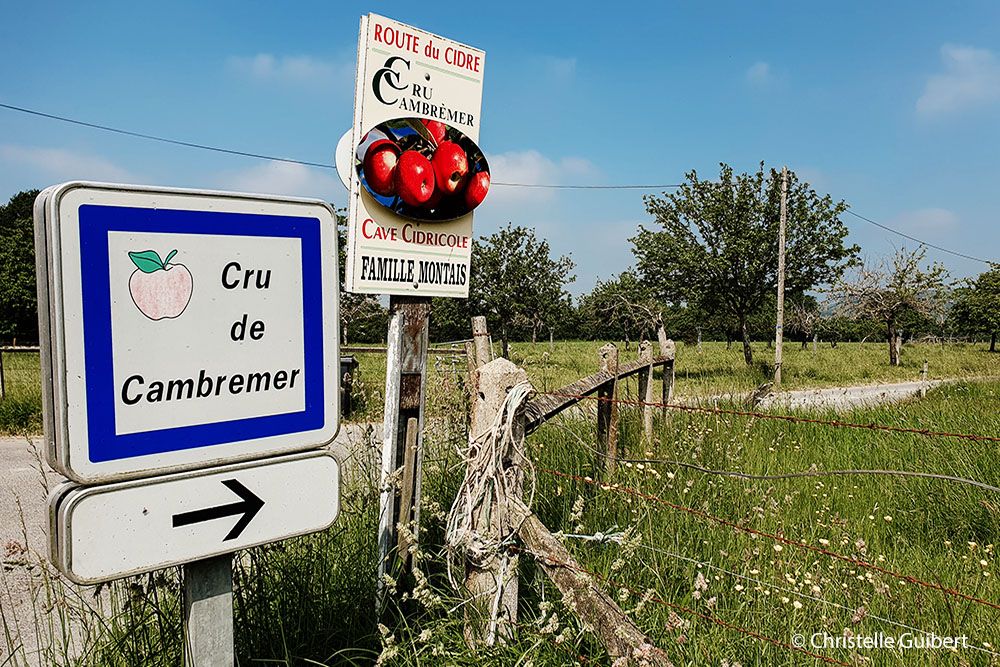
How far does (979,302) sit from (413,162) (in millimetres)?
54112

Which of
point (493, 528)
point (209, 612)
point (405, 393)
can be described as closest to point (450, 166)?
point (405, 393)

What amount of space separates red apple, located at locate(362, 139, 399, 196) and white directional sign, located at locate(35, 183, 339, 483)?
1645 millimetres

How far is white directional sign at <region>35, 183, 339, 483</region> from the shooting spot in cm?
131

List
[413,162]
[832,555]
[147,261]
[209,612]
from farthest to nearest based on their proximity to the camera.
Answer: [413,162] → [832,555] → [209,612] → [147,261]

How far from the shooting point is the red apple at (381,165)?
329cm

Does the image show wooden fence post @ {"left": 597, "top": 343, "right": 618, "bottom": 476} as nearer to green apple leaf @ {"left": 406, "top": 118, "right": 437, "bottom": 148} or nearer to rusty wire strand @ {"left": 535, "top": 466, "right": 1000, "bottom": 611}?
rusty wire strand @ {"left": 535, "top": 466, "right": 1000, "bottom": 611}

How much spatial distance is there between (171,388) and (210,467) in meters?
0.19

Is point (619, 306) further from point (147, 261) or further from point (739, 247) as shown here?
point (147, 261)

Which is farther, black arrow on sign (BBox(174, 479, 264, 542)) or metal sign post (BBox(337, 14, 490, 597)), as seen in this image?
metal sign post (BBox(337, 14, 490, 597))

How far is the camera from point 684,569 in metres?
3.29

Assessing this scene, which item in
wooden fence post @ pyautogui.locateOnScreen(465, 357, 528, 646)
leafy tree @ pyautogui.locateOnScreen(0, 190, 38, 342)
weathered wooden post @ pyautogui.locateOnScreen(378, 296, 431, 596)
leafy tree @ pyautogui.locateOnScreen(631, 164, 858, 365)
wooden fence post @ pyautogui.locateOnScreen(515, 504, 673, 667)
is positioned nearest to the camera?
wooden fence post @ pyautogui.locateOnScreen(515, 504, 673, 667)

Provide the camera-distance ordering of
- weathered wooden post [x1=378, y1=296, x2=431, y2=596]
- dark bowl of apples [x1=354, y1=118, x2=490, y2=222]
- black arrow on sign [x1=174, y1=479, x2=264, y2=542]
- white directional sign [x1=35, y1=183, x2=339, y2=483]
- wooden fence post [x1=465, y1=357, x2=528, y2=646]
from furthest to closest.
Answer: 1. dark bowl of apples [x1=354, y1=118, x2=490, y2=222]
2. weathered wooden post [x1=378, y1=296, x2=431, y2=596]
3. wooden fence post [x1=465, y1=357, x2=528, y2=646]
4. black arrow on sign [x1=174, y1=479, x2=264, y2=542]
5. white directional sign [x1=35, y1=183, x2=339, y2=483]

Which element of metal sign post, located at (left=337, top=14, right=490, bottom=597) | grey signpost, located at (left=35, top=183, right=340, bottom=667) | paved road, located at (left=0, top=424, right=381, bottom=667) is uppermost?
metal sign post, located at (left=337, top=14, right=490, bottom=597)

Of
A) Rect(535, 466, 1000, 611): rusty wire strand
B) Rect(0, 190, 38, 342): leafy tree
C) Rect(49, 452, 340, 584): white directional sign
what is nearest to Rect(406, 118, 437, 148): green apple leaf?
Rect(535, 466, 1000, 611): rusty wire strand
